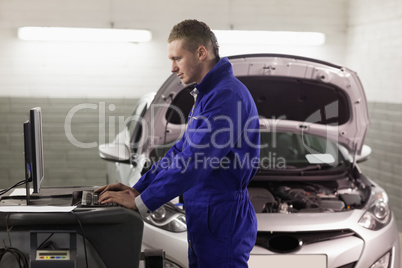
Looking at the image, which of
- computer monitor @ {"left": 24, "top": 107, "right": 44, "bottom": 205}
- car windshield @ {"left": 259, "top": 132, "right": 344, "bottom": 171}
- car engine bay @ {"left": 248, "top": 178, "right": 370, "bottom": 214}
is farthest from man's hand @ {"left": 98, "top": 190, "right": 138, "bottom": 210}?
car windshield @ {"left": 259, "top": 132, "right": 344, "bottom": 171}

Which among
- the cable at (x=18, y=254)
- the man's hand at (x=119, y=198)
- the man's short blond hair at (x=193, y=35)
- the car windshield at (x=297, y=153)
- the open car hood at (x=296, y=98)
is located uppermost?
the man's short blond hair at (x=193, y=35)

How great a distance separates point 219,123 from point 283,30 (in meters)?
4.93

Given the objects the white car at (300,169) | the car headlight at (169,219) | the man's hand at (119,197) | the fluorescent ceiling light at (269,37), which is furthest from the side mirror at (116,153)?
the fluorescent ceiling light at (269,37)

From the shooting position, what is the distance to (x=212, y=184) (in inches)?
89.2

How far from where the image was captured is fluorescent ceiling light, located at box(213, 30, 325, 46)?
646 cm

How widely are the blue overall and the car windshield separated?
160 cm

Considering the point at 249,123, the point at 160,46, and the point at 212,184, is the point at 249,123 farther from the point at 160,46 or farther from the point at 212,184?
the point at 160,46

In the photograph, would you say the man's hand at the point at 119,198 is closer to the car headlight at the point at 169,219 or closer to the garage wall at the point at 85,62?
the car headlight at the point at 169,219

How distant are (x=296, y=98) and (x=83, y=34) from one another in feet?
11.4

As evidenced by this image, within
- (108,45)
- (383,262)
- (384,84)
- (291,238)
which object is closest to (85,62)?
(108,45)

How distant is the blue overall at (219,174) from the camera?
6.95 ft

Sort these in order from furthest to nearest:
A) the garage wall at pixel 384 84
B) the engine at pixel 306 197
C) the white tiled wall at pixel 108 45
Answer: the white tiled wall at pixel 108 45 < the garage wall at pixel 384 84 < the engine at pixel 306 197

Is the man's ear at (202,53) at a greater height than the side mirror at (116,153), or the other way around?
the man's ear at (202,53)

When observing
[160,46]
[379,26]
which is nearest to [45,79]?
[160,46]
